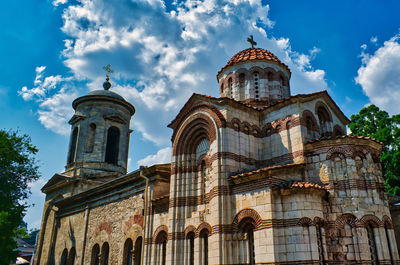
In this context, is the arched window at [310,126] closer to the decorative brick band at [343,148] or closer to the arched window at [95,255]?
the decorative brick band at [343,148]

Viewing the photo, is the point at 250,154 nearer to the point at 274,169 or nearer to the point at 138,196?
the point at 274,169

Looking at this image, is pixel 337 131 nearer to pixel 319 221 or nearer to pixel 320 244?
pixel 319 221

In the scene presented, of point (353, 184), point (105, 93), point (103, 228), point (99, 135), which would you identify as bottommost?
point (103, 228)

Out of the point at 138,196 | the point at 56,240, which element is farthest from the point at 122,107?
the point at 138,196

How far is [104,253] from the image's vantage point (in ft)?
59.5

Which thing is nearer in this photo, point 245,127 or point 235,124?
point 235,124

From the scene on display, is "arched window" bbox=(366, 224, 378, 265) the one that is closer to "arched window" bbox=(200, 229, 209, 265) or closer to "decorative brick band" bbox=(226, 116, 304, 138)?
"decorative brick band" bbox=(226, 116, 304, 138)

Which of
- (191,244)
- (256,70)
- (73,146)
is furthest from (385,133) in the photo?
(73,146)

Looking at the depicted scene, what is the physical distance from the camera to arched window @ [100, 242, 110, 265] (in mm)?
17938

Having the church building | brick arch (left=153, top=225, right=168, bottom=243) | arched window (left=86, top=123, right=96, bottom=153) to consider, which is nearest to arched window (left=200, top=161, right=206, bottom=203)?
the church building

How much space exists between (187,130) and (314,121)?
532 centimetres

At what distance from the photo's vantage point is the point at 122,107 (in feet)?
92.8

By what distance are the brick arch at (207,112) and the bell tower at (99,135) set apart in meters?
12.2

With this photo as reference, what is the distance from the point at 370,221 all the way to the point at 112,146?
69.4ft
